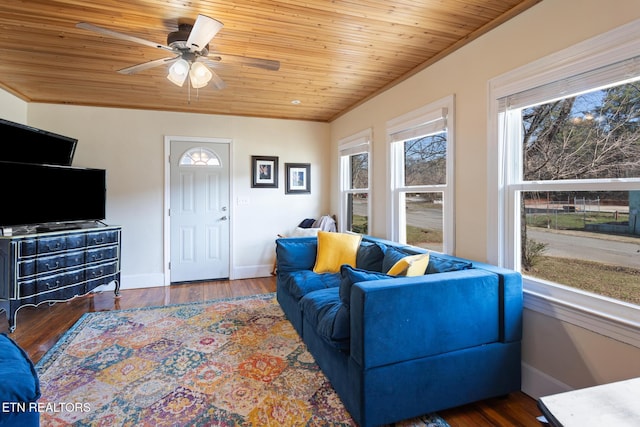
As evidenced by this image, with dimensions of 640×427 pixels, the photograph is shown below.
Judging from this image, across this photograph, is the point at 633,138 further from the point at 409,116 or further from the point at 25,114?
the point at 25,114

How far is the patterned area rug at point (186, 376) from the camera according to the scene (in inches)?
69.6

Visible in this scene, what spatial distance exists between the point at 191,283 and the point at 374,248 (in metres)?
2.88

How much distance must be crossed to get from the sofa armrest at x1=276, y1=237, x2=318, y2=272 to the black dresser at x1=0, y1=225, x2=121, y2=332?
209 centimetres

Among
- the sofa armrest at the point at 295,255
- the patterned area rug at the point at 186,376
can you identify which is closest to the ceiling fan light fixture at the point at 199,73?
the sofa armrest at the point at 295,255

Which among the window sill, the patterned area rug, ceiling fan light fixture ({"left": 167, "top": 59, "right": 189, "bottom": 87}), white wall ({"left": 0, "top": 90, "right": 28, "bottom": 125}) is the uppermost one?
white wall ({"left": 0, "top": 90, "right": 28, "bottom": 125})

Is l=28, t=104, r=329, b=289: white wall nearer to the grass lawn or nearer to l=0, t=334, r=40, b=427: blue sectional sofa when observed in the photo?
l=0, t=334, r=40, b=427: blue sectional sofa

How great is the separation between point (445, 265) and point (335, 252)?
1165mm

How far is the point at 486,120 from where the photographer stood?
225cm

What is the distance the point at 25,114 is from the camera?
3.85 meters

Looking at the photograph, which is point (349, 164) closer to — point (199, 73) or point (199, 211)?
point (199, 211)

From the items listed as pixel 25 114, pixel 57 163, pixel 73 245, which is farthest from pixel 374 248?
pixel 25 114

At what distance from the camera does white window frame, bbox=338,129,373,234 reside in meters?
3.83

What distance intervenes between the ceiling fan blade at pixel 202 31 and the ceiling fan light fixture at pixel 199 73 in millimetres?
134

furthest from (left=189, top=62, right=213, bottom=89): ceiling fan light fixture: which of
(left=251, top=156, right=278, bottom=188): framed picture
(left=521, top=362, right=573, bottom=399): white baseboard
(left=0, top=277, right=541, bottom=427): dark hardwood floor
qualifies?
(left=521, top=362, right=573, bottom=399): white baseboard
